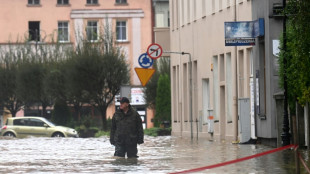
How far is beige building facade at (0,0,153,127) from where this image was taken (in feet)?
313

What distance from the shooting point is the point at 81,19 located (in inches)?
3762

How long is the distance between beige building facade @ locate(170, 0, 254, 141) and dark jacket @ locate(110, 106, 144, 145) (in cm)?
1684

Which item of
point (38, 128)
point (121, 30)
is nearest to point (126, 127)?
point (38, 128)

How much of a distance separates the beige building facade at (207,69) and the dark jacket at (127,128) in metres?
16.8

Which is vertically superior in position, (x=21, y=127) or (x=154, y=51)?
(x=154, y=51)

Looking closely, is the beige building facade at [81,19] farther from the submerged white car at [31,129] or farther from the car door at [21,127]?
the car door at [21,127]

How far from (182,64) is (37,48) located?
33370 millimetres

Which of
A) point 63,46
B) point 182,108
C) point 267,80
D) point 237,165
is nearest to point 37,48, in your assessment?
point 63,46

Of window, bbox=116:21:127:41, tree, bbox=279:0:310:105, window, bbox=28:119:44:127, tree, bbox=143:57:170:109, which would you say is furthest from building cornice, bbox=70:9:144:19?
tree, bbox=279:0:310:105

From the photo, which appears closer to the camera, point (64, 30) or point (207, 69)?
point (207, 69)

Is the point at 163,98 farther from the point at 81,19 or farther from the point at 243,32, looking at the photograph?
the point at 243,32

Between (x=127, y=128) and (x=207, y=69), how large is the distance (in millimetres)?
26160

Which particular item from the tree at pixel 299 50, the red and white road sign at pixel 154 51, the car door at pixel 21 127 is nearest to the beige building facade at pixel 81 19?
the car door at pixel 21 127

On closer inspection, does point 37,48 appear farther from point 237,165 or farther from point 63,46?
point 237,165
